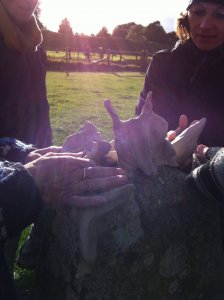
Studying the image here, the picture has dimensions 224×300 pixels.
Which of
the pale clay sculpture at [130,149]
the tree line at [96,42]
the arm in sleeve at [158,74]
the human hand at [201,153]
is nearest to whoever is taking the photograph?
the pale clay sculpture at [130,149]

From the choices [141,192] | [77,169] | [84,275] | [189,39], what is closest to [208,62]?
[189,39]

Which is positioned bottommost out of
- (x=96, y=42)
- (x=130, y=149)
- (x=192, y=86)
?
(x=96, y=42)

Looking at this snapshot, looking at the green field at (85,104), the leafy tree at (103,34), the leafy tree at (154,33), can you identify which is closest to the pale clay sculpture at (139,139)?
the green field at (85,104)

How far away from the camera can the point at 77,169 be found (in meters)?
2.22

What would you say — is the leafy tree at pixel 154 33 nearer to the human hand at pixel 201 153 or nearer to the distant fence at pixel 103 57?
the distant fence at pixel 103 57

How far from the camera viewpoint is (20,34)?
3352 mm

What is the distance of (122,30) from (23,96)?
56.0 meters

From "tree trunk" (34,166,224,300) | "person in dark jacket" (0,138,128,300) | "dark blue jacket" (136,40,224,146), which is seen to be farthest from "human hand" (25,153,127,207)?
"dark blue jacket" (136,40,224,146)

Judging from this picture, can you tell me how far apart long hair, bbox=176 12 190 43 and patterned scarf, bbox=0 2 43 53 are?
1.24 m

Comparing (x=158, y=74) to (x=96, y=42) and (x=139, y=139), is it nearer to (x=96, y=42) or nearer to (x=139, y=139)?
(x=139, y=139)

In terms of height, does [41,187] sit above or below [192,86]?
below

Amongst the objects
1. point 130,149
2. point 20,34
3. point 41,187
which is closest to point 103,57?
point 20,34

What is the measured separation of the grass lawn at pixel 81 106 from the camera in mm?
9055

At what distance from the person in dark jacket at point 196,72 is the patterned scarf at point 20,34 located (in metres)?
1.14
